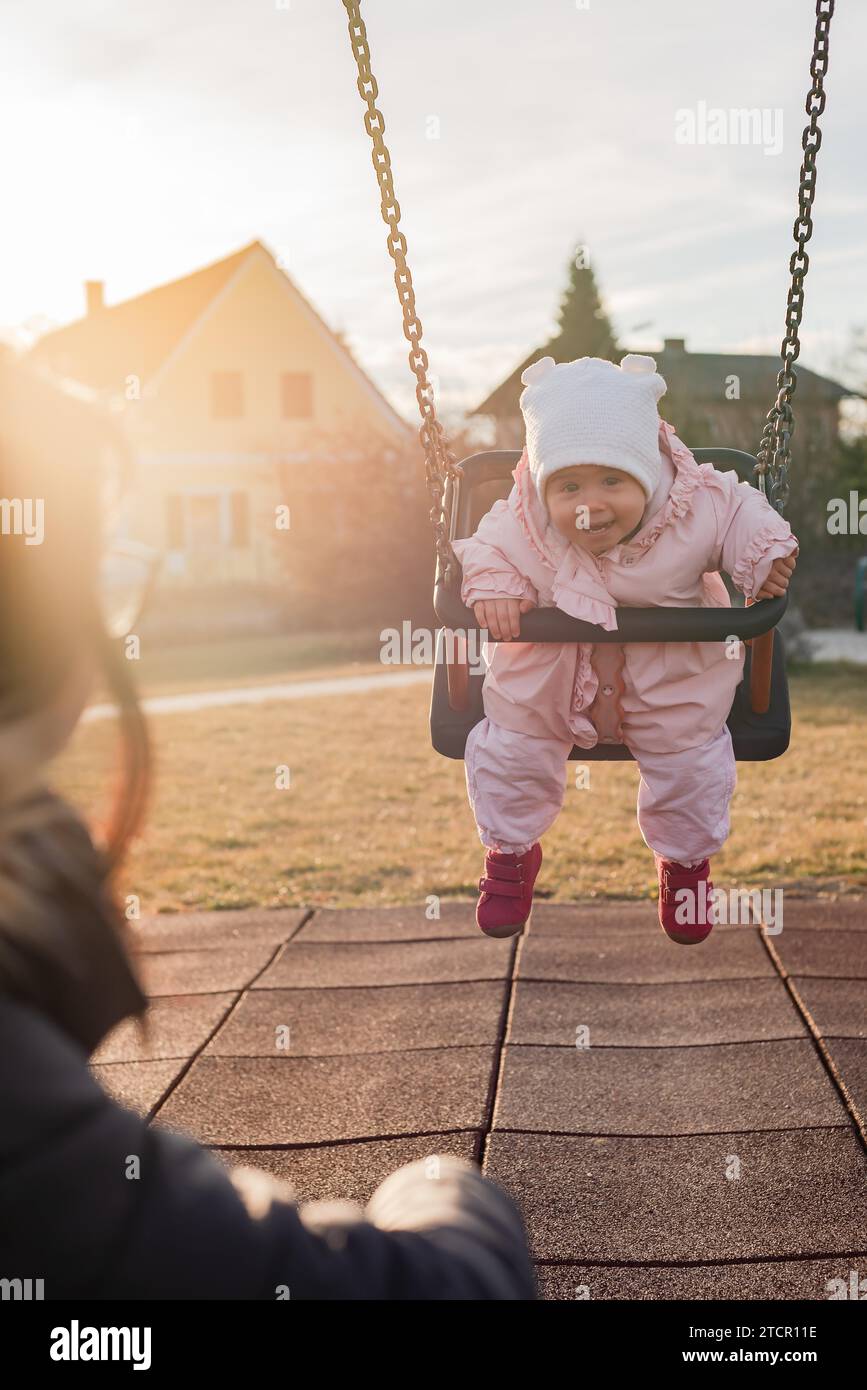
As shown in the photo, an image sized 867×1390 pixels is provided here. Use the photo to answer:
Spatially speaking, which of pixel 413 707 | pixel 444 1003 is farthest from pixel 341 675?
pixel 444 1003

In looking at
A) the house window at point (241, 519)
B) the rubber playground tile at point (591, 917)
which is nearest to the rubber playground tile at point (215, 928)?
the rubber playground tile at point (591, 917)

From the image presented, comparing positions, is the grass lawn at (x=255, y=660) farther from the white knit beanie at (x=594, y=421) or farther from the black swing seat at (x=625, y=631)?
the white knit beanie at (x=594, y=421)

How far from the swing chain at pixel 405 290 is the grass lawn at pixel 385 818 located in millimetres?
2100

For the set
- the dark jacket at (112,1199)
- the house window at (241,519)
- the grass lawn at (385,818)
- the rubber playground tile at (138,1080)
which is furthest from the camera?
the house window at (241,519)

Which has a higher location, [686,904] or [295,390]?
[295,390]

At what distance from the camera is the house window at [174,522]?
23688 mm

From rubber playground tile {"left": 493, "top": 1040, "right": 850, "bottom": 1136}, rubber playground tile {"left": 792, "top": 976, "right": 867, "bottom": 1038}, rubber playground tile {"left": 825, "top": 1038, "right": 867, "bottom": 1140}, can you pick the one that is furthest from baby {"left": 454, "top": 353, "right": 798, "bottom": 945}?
rubber playground tile {"left": 792, "top": 976, "right": 867, "bottom": 1038}

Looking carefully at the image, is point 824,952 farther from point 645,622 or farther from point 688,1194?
point 645,622

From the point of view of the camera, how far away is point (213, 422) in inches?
906

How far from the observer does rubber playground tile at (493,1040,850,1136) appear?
11.2 ft

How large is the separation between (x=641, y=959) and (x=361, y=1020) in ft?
3.39

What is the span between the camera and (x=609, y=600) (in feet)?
8.42
